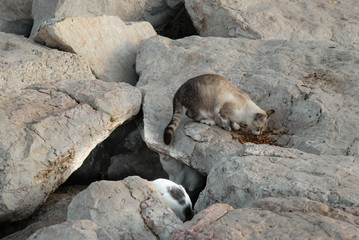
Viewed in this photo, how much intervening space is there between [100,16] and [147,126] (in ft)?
10.8

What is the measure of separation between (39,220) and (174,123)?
2338 mm

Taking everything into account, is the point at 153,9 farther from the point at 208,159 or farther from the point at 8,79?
the point at 208,159

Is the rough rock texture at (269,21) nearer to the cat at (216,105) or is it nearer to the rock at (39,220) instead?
the cat at (216,105)

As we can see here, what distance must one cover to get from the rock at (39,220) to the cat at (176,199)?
4.55 ft

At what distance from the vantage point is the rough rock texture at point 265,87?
6098 mm

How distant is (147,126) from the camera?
653 centimetres

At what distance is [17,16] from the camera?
414 inches

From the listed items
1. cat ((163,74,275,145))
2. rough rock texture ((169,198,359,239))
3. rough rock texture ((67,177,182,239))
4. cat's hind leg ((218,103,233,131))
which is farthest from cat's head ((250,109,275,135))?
rough rock texture ((169,198,359,239))

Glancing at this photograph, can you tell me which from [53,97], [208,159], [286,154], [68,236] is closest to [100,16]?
[53,97]

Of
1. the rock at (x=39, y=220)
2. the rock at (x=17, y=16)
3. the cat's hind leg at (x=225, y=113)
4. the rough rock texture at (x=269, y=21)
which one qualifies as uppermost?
the rough rock texture at (x=269, y=21)

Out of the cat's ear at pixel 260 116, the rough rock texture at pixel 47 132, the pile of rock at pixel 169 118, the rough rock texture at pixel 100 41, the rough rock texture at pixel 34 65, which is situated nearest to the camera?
the pile of rock at pixel 169 118

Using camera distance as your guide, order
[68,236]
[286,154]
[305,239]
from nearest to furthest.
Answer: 1. [305,239]
2. [68,236]
3. [286,154]

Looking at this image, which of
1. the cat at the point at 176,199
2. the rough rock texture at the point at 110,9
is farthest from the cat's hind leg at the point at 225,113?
the rough rock texture at the point at 110,9

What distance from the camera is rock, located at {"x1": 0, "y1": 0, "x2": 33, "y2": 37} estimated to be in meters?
10.4
